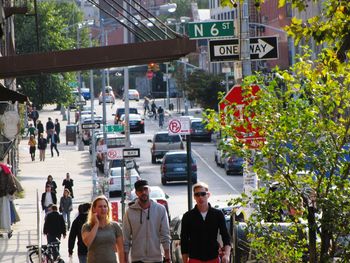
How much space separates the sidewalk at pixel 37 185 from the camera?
1220 inches

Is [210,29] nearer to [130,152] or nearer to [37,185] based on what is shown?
[130,152]

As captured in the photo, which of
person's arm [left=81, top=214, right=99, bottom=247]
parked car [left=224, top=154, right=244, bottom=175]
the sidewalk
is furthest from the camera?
parked car [left=224, top=154, right=244, bottom=175]

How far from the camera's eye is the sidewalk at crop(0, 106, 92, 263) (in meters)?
31.0

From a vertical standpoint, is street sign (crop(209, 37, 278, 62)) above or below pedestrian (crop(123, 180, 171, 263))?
above

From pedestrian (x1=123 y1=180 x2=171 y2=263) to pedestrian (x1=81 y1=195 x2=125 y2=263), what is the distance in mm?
465

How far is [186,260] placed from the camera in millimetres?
13664

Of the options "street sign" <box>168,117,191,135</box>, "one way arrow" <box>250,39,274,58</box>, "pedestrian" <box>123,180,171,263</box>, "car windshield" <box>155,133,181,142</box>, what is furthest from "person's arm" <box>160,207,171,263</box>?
"car windshield" <box>155,133,181,142</box>

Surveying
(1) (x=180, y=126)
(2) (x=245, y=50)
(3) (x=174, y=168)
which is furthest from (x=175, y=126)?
(3) (x=174, y=168)

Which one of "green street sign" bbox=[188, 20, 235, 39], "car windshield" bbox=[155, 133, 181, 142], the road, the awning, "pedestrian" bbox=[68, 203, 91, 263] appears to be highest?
"green street sign" bbox=[188, 20, 235, 39]

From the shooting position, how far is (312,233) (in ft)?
42.4

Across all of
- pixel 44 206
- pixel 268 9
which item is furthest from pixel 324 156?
pixel 268 9

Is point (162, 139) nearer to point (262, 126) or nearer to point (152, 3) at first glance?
point (262, 126)

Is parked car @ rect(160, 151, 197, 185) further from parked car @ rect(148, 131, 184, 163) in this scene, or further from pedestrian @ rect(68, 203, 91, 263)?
pedestrian @ rect(68, 203, 91, 263)

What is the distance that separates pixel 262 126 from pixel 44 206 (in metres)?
23.1
